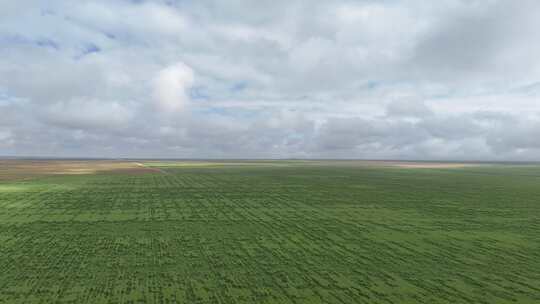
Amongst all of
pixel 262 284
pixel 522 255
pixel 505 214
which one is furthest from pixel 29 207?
pixel 505 214

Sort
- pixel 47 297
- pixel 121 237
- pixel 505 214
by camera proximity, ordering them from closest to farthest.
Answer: pixel 47 297, pixel 121 237, pixel 505 214

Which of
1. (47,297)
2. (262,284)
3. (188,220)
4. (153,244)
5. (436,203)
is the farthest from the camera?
(436,203)

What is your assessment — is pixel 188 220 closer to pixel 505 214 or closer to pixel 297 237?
pixel 297 237

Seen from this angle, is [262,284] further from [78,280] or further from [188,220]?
[188,220]

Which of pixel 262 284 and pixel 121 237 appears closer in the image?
pixel 262 284

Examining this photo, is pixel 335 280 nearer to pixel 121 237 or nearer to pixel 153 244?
pixel 153 244

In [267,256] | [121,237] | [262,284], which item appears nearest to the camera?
[262,284]

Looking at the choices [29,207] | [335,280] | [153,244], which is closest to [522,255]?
[335,280]

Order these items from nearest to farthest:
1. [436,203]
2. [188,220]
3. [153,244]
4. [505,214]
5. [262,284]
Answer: [262,284] < [153,244] < [188,220] < [505,214] < [436,203]

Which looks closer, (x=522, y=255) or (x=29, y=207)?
(x=522, y=255)
